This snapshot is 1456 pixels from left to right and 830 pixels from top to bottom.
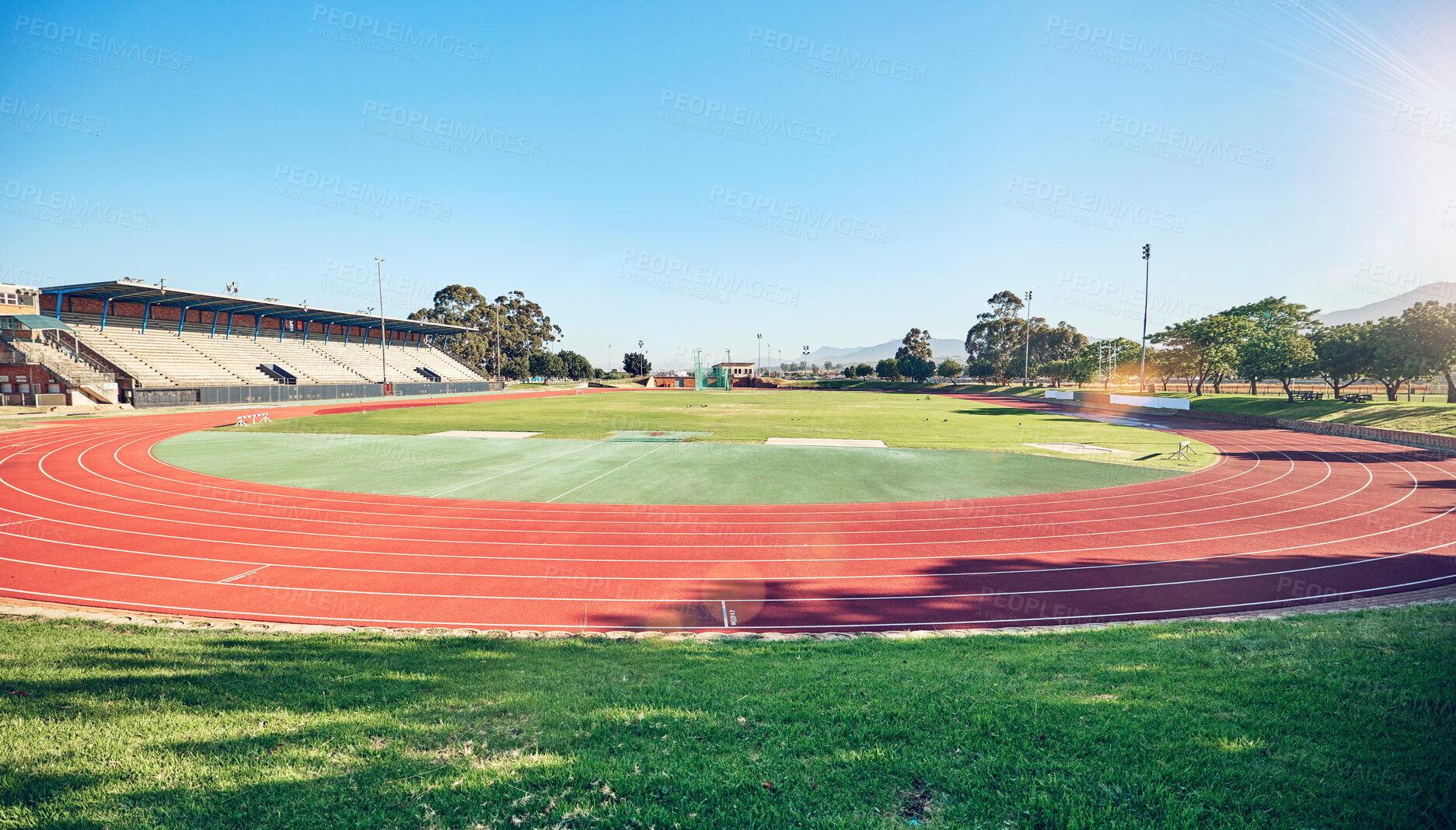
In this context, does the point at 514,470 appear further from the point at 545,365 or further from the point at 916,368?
the point at 916,368

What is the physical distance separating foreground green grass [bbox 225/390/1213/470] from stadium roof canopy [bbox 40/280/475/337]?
21.5 m

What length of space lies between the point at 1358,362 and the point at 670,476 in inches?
1766

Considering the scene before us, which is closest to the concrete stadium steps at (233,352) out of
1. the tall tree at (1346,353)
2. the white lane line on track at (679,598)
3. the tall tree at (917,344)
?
the white lane line on track at (679,598)

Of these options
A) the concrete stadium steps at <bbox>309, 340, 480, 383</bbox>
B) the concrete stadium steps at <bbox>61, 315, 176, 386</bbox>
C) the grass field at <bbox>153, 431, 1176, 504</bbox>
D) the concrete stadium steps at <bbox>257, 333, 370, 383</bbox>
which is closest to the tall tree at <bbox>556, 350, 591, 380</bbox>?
the concrete stadium steps at <bbox>309, 340, 480, 383</bbox>

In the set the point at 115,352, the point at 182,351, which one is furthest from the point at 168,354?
the point at 115,352

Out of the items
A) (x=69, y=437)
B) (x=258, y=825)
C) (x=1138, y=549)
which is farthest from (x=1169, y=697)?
(x=69, y=437)

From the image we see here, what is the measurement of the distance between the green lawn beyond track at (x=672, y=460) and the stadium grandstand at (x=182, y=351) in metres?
15.5

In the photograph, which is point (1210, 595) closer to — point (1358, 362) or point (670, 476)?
point (670, 476)

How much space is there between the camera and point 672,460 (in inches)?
859

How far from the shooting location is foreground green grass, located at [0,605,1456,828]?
3.63 metres

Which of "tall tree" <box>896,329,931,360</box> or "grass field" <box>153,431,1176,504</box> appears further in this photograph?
"tall tree" <box>896,329,931,360</box>

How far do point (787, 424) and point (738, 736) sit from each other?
31255 millimetres

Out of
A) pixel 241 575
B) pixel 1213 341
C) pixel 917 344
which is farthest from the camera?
pixel 917 344

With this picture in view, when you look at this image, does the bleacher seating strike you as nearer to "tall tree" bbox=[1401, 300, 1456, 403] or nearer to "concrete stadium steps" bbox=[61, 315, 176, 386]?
"concrete stadium steps" bbox=[61, 315, 176, 386]
